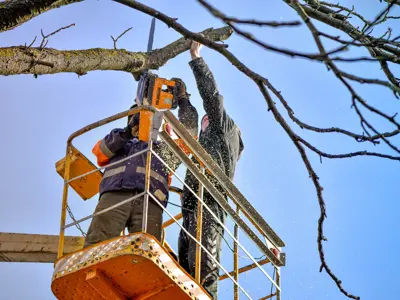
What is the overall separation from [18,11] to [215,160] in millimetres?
2642

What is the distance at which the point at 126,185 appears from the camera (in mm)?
6617

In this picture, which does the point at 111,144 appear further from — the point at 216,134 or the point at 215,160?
the point at 216,134

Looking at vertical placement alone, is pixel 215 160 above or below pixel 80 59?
below

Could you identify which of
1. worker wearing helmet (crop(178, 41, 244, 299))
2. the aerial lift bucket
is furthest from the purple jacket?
the aerial lift bucket

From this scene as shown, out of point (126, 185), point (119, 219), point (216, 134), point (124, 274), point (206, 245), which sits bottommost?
point (124, 274)

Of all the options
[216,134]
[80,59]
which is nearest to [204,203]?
[216,134]

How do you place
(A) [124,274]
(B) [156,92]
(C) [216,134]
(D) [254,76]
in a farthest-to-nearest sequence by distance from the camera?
1. (B) [156,92]
2. (C) [216,134]
3. (A) [124,274]
4. (D) [254,76]

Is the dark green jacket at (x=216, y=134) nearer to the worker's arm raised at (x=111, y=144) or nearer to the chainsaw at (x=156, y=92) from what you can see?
the chainsaw at (x=156, y=92)

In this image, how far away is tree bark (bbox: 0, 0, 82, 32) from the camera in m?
5.28

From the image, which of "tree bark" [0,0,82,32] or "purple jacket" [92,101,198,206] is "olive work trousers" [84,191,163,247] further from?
"tree bark" [0,0,82,32]

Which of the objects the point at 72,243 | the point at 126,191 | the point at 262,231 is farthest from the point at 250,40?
the point at 72,243

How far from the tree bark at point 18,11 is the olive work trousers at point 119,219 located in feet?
6.16

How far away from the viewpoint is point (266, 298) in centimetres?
726

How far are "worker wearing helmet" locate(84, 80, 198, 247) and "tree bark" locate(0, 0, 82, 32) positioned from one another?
176 centimetres
